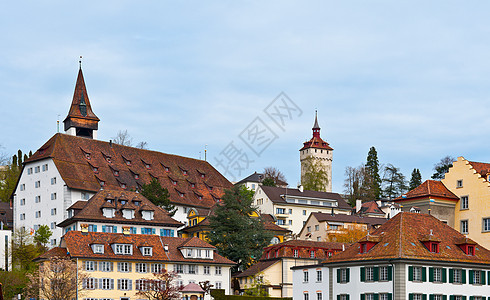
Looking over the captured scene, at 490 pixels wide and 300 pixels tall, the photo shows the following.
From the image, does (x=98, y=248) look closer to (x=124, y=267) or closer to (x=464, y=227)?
(x=124, y=267)

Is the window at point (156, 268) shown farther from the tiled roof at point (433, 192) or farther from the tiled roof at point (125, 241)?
the tiled roof at point (433, 192)

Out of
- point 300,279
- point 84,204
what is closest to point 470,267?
point 300,279

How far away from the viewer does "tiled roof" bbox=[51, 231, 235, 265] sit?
258 ft

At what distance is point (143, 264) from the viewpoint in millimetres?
81125

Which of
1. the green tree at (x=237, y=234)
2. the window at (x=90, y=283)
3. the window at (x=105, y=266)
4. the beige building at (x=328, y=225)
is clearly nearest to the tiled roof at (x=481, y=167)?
the green tree at (x=237, y=234)

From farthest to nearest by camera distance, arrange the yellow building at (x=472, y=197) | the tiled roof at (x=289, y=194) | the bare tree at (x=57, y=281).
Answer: the tiled roof at (x=289, y=194) < the yellow building at (x=472, y=197) < the bare tree at (x=57, y=281)

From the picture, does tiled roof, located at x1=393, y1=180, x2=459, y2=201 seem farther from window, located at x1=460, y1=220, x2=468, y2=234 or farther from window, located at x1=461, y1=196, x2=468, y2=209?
window, located at x1=460, y1=220, x2=468, y2=234

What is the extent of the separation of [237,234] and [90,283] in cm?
2111

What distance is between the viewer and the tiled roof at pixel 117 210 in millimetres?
92688

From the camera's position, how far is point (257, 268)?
86.5 m

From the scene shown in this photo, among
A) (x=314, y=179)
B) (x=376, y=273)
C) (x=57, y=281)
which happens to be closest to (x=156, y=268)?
(x=57, y=281)

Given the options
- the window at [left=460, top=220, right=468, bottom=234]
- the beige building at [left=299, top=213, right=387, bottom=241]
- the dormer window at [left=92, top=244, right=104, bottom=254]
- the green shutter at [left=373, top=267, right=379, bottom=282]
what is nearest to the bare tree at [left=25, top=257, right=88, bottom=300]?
the dormer window at [left=92, top=244, right=104, bottom=254]

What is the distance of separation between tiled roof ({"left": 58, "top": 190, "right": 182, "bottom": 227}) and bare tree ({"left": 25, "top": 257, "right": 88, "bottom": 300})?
15932 mm

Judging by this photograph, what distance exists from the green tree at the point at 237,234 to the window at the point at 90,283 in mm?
18961
